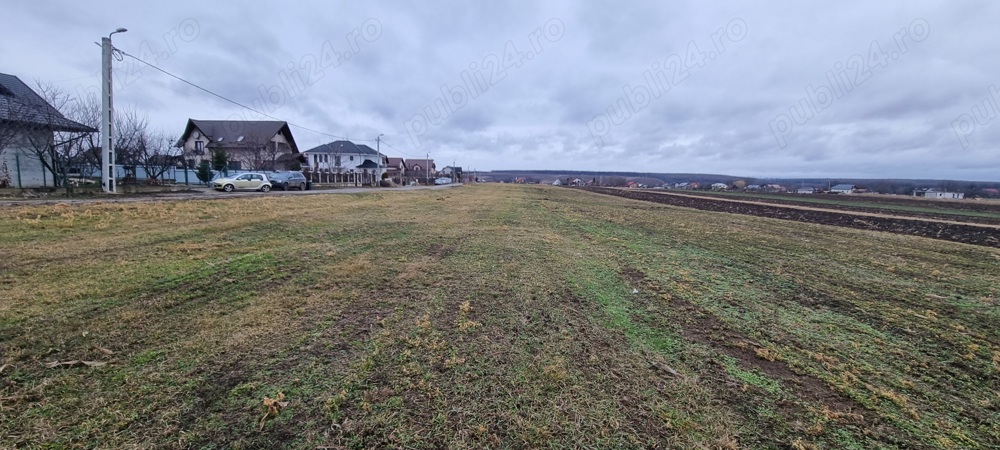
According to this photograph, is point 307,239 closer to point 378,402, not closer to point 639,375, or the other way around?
point 378,402

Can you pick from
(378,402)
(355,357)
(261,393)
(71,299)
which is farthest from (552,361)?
(71,299)

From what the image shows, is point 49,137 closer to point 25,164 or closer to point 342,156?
point 25,164

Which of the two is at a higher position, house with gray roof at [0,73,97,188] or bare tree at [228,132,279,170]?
bare tree at [228,132,279,170]

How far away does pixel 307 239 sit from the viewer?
23.2 ft

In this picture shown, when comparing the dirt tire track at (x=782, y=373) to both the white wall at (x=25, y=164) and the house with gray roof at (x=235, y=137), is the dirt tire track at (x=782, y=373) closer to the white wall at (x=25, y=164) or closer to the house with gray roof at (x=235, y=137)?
the white wall at (x=25, y=164)

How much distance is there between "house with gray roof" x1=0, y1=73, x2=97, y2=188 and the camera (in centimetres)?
1662

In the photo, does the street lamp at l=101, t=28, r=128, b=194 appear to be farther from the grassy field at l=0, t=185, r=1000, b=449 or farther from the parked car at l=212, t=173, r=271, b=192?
the grassy field at l=0, t=185, r=1000, b=449

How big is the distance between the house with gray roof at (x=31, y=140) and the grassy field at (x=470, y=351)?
55.6 feet

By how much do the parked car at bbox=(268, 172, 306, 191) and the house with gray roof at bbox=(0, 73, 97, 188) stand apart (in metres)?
8.77

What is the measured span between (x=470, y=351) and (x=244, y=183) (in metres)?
26.0


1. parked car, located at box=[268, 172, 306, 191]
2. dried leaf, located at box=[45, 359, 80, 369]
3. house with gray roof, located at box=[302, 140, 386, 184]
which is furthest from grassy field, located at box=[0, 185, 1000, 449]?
house with gray roof, located at box=[302, 140, 386, 184]

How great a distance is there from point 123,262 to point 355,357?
4.23 m

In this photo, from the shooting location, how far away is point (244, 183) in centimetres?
2345

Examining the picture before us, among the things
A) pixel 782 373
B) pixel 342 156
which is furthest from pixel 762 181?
pixel 782 373
